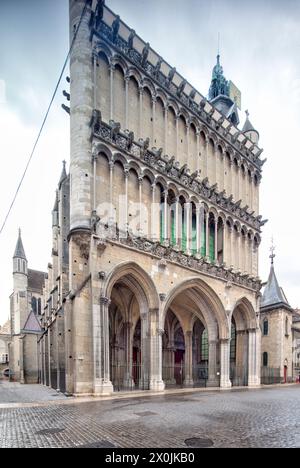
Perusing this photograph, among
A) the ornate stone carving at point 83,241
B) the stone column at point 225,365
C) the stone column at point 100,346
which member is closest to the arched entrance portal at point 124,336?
the stone column at point 100,346

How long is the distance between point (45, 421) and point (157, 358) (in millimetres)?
11052

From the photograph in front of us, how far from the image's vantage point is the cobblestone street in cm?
752

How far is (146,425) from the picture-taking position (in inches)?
365

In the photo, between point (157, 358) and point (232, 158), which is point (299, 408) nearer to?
point (157, 358)

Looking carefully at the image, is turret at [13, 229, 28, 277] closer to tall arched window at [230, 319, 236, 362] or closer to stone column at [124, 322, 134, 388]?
stone column at [124, 322, 134, 388]

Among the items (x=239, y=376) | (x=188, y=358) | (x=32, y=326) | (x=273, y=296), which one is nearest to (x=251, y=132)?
(x=273, y=296)

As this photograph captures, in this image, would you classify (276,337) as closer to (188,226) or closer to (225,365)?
(225,365)

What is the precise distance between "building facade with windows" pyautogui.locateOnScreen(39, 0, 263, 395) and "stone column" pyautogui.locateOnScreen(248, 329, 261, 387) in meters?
0.09

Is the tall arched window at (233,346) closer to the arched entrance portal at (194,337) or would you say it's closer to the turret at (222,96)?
the arched entrance portal at (194,337)

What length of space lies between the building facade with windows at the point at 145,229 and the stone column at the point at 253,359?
3.4 inches

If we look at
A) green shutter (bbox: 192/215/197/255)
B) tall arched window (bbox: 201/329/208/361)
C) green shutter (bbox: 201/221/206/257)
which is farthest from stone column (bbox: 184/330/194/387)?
green shutter (bbox: 192/215/197/255)

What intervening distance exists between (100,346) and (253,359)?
1751 cm

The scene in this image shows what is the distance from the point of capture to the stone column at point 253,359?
28.7m

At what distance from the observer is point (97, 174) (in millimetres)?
19906
